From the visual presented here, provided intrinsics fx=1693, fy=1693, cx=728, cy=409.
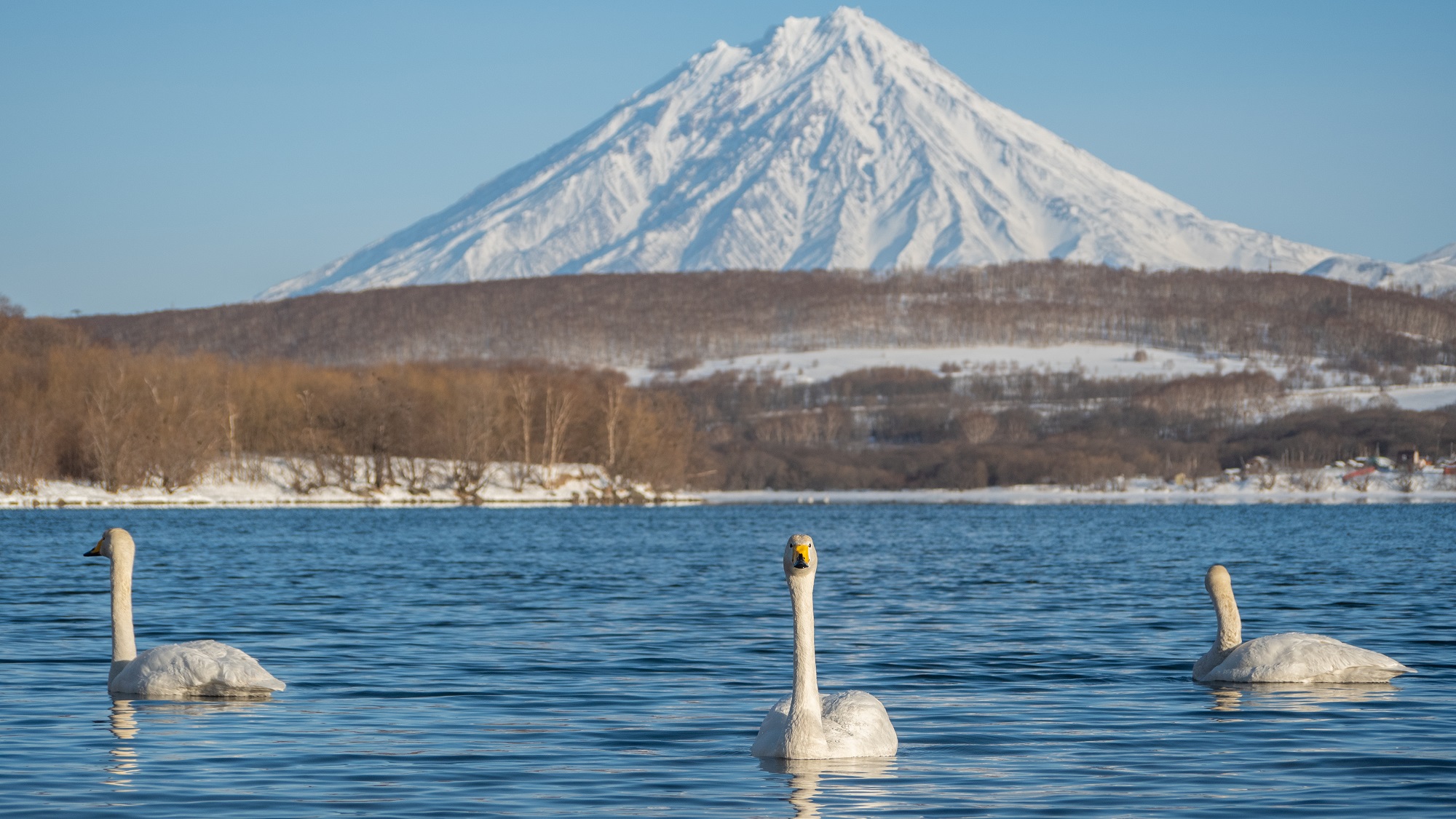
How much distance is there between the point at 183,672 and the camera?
17.1m

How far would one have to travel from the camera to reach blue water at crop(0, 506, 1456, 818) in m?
12.8

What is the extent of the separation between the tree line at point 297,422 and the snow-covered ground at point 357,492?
1.84ft

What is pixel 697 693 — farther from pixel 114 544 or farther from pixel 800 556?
pixel 114 544

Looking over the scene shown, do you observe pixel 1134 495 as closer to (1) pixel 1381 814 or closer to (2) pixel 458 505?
(2) pixel 458 505

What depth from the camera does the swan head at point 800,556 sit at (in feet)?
42.0

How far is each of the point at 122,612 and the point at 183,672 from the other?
5.00 ft

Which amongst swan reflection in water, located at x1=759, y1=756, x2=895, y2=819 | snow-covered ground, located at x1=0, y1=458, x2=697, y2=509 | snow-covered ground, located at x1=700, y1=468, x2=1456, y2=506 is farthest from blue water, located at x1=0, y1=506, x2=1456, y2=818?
snow-covered ground, located at x1=700, y1=468, x2=1456, y2=506

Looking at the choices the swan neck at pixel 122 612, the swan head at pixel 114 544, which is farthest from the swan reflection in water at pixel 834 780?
the swan head at pixel 114 544

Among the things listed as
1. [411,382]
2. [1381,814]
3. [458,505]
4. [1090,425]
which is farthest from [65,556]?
[1090,425]

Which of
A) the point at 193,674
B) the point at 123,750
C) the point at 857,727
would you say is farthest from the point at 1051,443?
the point at 123,750

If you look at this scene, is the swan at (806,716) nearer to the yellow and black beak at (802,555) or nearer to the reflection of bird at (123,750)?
the yellow and black beak at (802,555)

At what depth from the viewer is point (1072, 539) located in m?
63.8

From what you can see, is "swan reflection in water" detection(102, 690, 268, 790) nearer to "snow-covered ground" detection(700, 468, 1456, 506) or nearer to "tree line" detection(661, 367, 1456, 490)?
"snow-covered ground" detection(700, 468, 1456, 506)

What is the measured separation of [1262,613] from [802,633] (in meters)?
19.0
